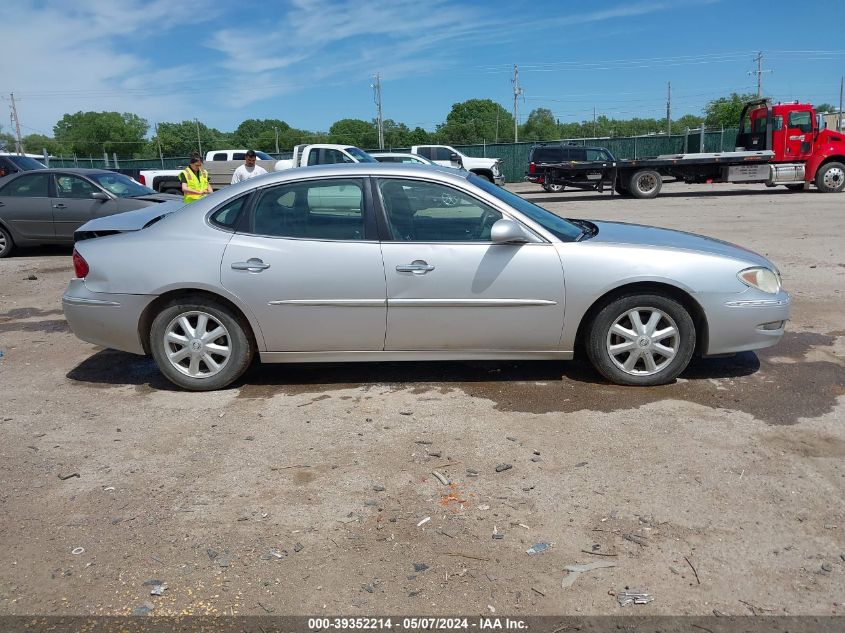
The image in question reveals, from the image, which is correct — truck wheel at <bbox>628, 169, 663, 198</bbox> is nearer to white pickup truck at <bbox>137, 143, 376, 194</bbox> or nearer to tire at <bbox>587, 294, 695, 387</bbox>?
white pickup truck at <bbox>137, 143, 376, 194</bbox>

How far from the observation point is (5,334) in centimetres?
702

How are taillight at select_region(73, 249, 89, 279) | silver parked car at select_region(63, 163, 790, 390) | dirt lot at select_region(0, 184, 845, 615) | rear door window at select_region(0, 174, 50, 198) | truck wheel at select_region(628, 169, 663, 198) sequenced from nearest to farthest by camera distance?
dirt lot at select_region(0, 184, 845, 615)
silver parked car at select_region(63, 163, 790, 390)
taillight at select_region(73, 249, 89, 279)
rear door window at select_region(0, 174, 50, 198)
truck wheel at select_region(628, 169, 663, 198)

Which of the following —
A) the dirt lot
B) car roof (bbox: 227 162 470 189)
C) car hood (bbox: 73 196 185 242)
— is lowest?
the dirt lot

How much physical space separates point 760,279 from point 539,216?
5.20 ft

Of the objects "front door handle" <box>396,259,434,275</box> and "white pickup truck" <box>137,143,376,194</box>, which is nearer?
"front door handle" <box>396,259,434,275</box>

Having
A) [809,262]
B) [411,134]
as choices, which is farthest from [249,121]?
[809,262]

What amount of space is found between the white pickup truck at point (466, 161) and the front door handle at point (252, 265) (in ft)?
70.7

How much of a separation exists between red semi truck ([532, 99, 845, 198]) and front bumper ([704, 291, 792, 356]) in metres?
19.1

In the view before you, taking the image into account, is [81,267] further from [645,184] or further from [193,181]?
[645,184]

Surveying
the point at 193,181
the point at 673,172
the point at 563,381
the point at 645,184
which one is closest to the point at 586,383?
the point at 563,381

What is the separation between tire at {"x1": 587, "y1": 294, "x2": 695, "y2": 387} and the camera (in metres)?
4.73

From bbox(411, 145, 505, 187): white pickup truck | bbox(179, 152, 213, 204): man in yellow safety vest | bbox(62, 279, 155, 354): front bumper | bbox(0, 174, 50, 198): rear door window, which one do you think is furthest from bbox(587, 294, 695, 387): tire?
bbox(411, 145, 505, 187): white pickup truck

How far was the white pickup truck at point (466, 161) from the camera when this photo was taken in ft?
87.4

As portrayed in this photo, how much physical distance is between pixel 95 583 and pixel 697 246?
422cm
